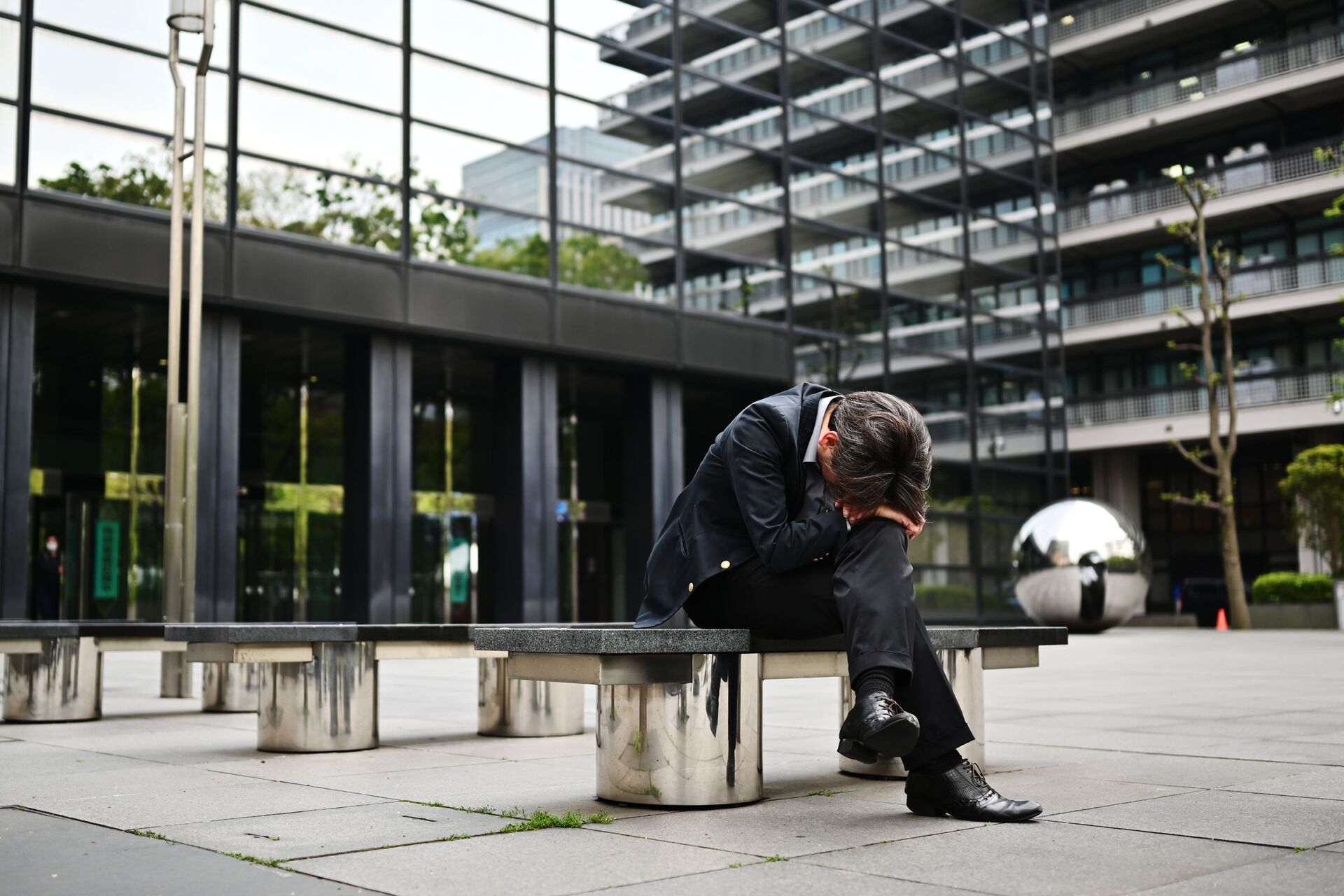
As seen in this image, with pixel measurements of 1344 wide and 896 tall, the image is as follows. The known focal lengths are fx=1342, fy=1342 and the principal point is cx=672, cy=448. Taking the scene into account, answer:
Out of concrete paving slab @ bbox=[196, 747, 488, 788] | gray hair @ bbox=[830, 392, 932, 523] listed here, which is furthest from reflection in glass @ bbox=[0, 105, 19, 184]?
gray hair @ bbox=[830, 392, 932, 523]

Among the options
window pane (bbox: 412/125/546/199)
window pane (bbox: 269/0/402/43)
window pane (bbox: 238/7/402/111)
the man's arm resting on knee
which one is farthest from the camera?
window pane (bbox: 412/125/546/199)

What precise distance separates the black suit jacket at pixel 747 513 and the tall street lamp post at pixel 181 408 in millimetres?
7357

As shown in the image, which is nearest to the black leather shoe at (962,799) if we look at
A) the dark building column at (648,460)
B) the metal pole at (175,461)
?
the metal pole at (175,461)

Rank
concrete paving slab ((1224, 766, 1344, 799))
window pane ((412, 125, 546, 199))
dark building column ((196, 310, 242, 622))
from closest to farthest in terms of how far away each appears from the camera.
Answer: concrete paving slab ((1224, 766, 1344, 799)) < dark building column ((196, 310, 242, 622)) < window pane ((412, 125, 546, 199))

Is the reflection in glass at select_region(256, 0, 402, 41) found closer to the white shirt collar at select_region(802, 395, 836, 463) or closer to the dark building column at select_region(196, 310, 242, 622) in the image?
the dark building column at select_region(196, 310, 242, 622)

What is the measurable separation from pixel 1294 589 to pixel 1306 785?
85.3ft

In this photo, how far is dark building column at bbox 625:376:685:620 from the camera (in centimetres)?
2286

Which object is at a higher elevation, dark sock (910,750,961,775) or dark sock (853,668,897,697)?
dark sock (853,668,897,697)

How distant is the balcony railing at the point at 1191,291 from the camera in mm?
36406

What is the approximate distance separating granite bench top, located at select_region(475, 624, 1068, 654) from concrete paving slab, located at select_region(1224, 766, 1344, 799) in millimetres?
1207

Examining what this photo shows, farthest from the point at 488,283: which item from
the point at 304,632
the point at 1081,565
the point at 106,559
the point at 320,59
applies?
the point at 304,632

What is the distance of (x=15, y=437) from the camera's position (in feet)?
52.9

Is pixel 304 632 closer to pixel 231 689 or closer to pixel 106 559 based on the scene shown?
pixel 231 689

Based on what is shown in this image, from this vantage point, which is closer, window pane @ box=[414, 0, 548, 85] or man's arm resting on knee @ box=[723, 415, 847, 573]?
man's arm resting on knee @ box=[723, 415, 847, 573]
